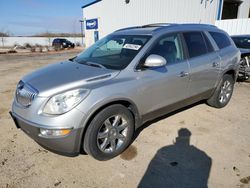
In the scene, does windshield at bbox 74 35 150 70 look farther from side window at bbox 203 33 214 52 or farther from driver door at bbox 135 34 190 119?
side window at bbox 203 33 214 52

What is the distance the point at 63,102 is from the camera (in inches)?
95.2

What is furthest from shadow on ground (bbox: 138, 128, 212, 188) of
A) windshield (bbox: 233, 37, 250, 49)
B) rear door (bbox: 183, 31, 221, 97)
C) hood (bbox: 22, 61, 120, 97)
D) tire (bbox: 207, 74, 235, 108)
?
windshield (bbox: 233, 37, 250, 49)

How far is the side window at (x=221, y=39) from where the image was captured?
4.32 metres

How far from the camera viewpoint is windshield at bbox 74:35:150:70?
3084mm

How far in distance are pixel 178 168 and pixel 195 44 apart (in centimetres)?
232

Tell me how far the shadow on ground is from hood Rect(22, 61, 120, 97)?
138cm

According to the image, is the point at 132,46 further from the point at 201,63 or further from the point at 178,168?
the point at 178,168

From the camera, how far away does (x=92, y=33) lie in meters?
20.9

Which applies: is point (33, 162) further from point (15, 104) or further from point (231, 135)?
point (231, 135)

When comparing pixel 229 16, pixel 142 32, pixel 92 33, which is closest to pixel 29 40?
pixel 92 33

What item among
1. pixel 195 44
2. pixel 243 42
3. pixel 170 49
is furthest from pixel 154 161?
pixel 243 42

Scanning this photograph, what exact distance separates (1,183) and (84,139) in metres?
1.11

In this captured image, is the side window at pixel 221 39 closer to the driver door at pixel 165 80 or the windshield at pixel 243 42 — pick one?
the driver door at pixel 165 80

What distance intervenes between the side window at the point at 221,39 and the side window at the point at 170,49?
1.22 meters
